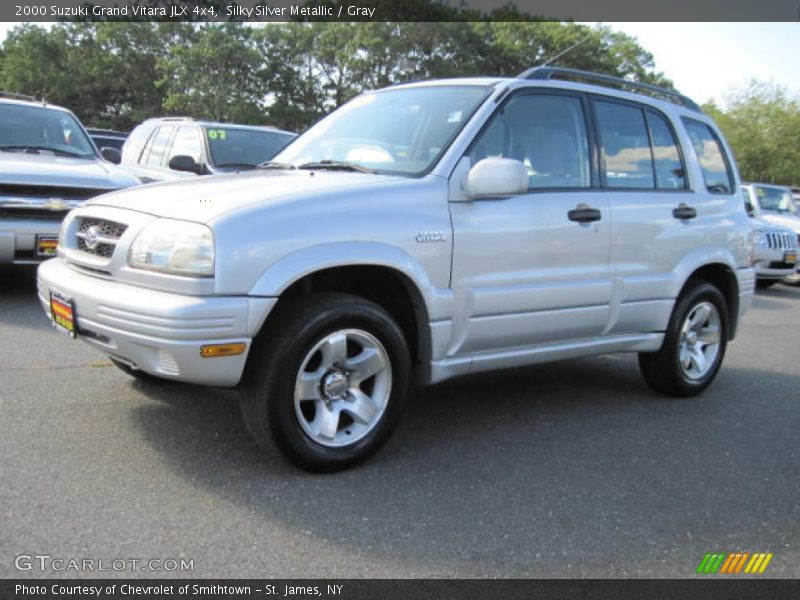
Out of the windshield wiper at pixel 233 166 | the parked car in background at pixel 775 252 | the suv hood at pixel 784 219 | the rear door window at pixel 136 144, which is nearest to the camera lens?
the windshield wiper at pixel 233 166

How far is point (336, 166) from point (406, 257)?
0.81 metres

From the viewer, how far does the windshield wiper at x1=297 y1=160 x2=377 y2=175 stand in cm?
393

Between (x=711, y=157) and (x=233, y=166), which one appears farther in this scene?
(x=233, y=166)

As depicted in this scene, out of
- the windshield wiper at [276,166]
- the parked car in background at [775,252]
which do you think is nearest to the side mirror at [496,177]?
the windshield wiper at [276,166]

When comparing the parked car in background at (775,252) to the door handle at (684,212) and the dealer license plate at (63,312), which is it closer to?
the door handle at (684,212)

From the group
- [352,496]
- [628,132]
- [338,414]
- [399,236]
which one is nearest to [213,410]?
[338,414]

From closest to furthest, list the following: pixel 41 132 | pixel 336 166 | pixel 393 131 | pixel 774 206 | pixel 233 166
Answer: pixel 336 166, pixel 393 131, pixel 41 132, pixel 233 166, pixel 774 206

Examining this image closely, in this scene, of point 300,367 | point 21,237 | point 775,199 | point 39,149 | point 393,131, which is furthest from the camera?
point 775,199

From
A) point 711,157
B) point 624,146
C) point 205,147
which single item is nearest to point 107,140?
point 205,147

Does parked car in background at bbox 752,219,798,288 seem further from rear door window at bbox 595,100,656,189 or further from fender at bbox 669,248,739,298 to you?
rear door window at bbox 595,100,656,189

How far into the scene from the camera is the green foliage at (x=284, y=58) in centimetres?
3881

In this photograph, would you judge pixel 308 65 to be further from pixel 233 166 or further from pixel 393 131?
pixel 393 131

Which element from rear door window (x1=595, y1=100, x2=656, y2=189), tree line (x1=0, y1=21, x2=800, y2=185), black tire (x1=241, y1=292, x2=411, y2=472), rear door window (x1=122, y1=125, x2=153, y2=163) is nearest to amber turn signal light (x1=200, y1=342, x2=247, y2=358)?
black tire (x1=241, y1=292, x2=411, y2=472)

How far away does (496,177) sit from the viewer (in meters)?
3.66
